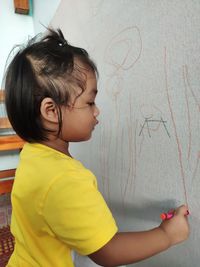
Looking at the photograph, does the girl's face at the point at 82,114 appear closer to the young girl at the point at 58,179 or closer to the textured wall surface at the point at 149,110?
the young girl at the point at 58,179

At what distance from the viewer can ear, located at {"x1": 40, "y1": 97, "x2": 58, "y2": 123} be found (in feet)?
1.43

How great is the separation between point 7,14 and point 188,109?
73.2 inches

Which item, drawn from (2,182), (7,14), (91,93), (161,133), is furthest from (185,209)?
(7,14)

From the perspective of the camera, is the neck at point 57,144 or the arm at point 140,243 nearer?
the arm at point 140,243

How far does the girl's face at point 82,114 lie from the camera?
0.45 meters

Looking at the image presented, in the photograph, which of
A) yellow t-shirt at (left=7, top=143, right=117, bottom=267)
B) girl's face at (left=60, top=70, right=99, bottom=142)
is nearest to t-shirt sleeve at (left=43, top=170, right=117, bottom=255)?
yellow t-shirt at (left=7, top=143, right=117, bottom=267)

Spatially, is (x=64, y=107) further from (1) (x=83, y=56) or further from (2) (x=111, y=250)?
(2) (x=111, y=250)

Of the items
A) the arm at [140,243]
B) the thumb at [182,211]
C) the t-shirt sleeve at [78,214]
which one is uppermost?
the t-shirt sleeve at [78,214]

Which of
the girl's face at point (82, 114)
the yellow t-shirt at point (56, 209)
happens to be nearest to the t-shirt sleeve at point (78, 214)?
the yellow t-shirt at point (56, 209)

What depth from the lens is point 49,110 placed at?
44 centimetres

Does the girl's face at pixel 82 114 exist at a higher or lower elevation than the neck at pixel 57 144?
higher

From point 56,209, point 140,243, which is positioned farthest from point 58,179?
point 140,243

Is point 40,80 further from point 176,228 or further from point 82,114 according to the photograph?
point 176,228

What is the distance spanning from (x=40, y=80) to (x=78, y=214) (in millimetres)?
224
